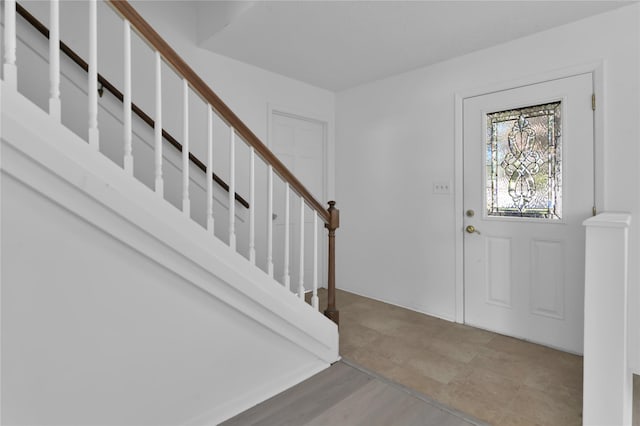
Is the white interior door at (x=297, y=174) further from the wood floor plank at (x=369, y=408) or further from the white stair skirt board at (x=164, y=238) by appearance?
the wood floor plank at (x=369, y=408)

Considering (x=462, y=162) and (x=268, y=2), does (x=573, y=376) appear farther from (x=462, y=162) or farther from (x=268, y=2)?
(x=268, y=2)

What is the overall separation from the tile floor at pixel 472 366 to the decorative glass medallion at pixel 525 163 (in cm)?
105

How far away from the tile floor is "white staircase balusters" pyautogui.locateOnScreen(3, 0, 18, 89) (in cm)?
229

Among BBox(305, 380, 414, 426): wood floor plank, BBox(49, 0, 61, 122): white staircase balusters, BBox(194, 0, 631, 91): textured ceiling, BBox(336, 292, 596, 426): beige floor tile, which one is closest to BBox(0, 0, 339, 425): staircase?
BBox(49, 0, 61, 122): white staircase balusters

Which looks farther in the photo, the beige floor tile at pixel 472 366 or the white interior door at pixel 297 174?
the white interior door at pixel 297 174

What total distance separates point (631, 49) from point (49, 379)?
3.60 metres

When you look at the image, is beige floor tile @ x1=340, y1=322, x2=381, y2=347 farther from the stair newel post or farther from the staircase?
the staircase

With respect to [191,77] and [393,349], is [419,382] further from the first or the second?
[191,77]

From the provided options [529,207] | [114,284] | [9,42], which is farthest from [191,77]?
[529,207]

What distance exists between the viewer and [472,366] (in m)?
2.21

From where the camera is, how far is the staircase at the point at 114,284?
115 cm

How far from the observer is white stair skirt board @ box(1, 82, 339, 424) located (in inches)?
44.3

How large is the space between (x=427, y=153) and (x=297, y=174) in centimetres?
141

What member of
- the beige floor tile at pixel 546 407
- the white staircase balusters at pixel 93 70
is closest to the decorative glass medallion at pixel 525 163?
the beige floor tile at pixel 546 407
